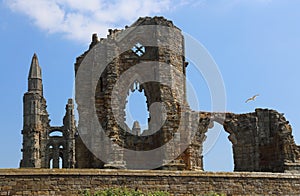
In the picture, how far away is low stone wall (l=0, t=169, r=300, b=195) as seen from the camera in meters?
16.7

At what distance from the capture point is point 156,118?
74.7 feet

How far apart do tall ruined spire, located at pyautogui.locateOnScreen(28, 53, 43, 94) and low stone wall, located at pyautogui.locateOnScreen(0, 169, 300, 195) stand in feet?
121

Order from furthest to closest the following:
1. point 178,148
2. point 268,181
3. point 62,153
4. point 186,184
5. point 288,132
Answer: point 62,153 → point 288,132 → point 178,148 → point 268,181 → point 186,184

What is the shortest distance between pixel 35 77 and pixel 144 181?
38.5 m

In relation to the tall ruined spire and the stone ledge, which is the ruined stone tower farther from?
the stone ledge

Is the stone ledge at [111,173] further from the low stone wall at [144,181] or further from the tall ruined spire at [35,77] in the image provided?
the tall ruined spire at [35,77]

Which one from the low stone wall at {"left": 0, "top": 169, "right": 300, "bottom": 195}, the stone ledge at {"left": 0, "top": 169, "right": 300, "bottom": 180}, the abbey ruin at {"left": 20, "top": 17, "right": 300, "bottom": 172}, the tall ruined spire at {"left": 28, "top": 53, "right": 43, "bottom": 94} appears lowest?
the low stone wall at {"left": 0, "top": 169, "right": 300, "bottom": 195}

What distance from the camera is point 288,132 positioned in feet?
81.8

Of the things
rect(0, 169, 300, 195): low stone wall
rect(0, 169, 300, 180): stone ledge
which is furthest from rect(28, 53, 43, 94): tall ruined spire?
rect(0, 169, 300, 180): stone ledge

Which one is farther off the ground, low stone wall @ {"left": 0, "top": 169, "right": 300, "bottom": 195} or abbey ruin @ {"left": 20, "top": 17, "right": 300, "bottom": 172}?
abbey ruin @ {"left": 20, "top": 17, "right": 300, "bottom": 172}

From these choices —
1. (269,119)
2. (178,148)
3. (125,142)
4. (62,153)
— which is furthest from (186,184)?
(62,153)

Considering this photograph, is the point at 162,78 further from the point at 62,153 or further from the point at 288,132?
the point at 62,153

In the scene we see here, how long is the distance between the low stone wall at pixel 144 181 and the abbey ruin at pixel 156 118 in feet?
7.90

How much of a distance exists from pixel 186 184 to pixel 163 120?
13.0 ft
